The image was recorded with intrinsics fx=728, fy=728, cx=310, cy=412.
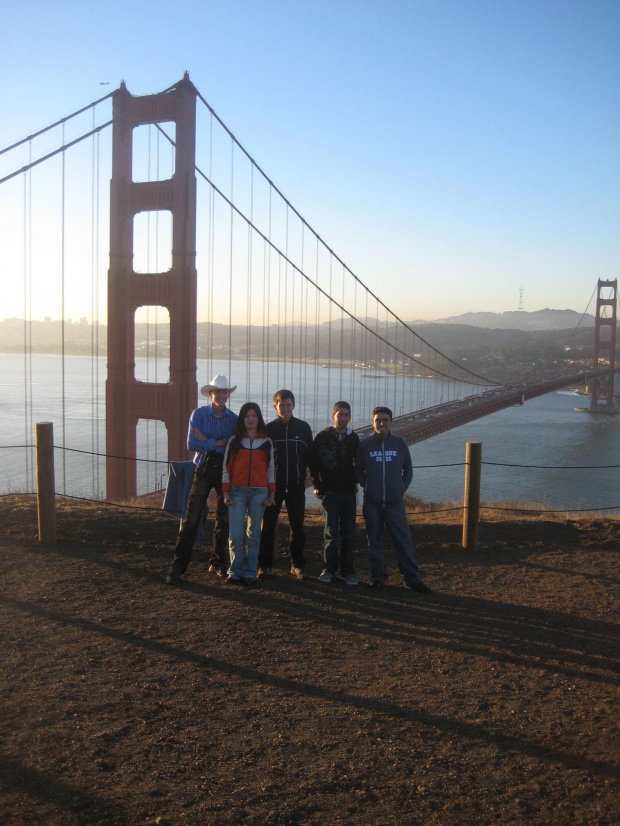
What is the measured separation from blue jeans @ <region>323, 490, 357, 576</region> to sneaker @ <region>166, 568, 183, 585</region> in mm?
925

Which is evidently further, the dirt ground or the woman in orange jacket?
the woman in orange jacket

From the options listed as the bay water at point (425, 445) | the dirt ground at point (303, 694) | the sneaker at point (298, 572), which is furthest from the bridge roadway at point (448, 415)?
the dirt ground at point (303, 694)

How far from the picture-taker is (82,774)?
7.71ft

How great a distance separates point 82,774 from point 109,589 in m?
2.03

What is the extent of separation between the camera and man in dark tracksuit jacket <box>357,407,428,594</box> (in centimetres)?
458

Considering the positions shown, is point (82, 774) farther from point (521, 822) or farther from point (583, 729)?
point (583, 729)

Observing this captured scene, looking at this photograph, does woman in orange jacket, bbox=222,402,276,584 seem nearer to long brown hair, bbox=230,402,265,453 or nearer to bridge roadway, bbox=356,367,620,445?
long brown hair, bbox=230,402,265,453

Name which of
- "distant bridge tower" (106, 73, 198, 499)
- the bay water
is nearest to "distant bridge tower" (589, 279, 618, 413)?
the bay water

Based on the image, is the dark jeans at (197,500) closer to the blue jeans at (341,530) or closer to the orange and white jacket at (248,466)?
the orange and white jacket at (248,466)

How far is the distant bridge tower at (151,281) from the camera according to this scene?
13.2 m

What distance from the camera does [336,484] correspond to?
4.70 m

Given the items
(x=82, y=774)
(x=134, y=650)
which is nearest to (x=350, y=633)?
(x=134, y=650)

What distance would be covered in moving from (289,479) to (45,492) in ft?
6.07

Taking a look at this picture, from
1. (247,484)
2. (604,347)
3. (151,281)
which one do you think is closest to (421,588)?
(247,484)
